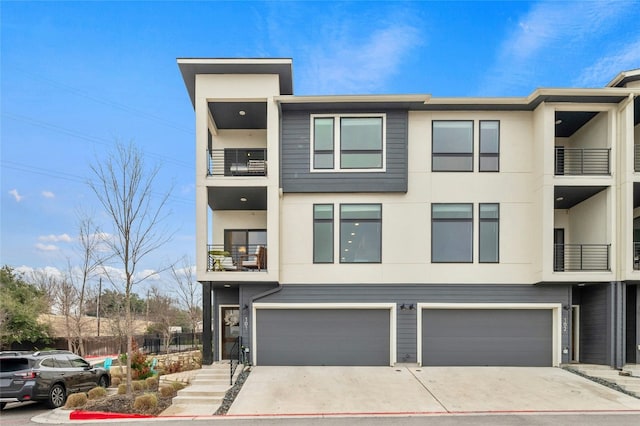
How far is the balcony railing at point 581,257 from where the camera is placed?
12.7 m

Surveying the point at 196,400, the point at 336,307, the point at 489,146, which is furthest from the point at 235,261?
the point at 489,146

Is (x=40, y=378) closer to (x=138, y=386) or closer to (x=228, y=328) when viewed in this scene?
(x=138, y=386)

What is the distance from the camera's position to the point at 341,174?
43.1 feet

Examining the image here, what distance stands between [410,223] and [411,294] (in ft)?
7.27

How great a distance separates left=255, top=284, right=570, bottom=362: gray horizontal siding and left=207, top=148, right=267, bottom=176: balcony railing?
3.89 metres

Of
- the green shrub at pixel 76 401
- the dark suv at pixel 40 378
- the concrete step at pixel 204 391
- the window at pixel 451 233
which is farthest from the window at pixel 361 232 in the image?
the dark suv at pixel 40 378

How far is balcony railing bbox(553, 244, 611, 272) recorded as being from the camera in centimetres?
1273

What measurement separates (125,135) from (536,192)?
12.3 metres

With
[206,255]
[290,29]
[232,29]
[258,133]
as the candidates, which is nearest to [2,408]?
[206,255]

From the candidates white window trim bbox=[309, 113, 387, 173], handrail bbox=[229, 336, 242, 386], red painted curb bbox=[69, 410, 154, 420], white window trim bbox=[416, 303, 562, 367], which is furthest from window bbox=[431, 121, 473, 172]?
red painted curb bbox=[69, 410, 154, 420]

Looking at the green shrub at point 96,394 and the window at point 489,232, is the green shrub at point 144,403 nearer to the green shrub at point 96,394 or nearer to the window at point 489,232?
the green shrub at point 96,394

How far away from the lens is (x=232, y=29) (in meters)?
21.7

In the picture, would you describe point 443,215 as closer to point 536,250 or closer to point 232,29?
point 536,250

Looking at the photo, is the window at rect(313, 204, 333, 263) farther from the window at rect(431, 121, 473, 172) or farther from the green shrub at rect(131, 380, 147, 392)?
the green shrub at rect(131, 380, 147, 392)
